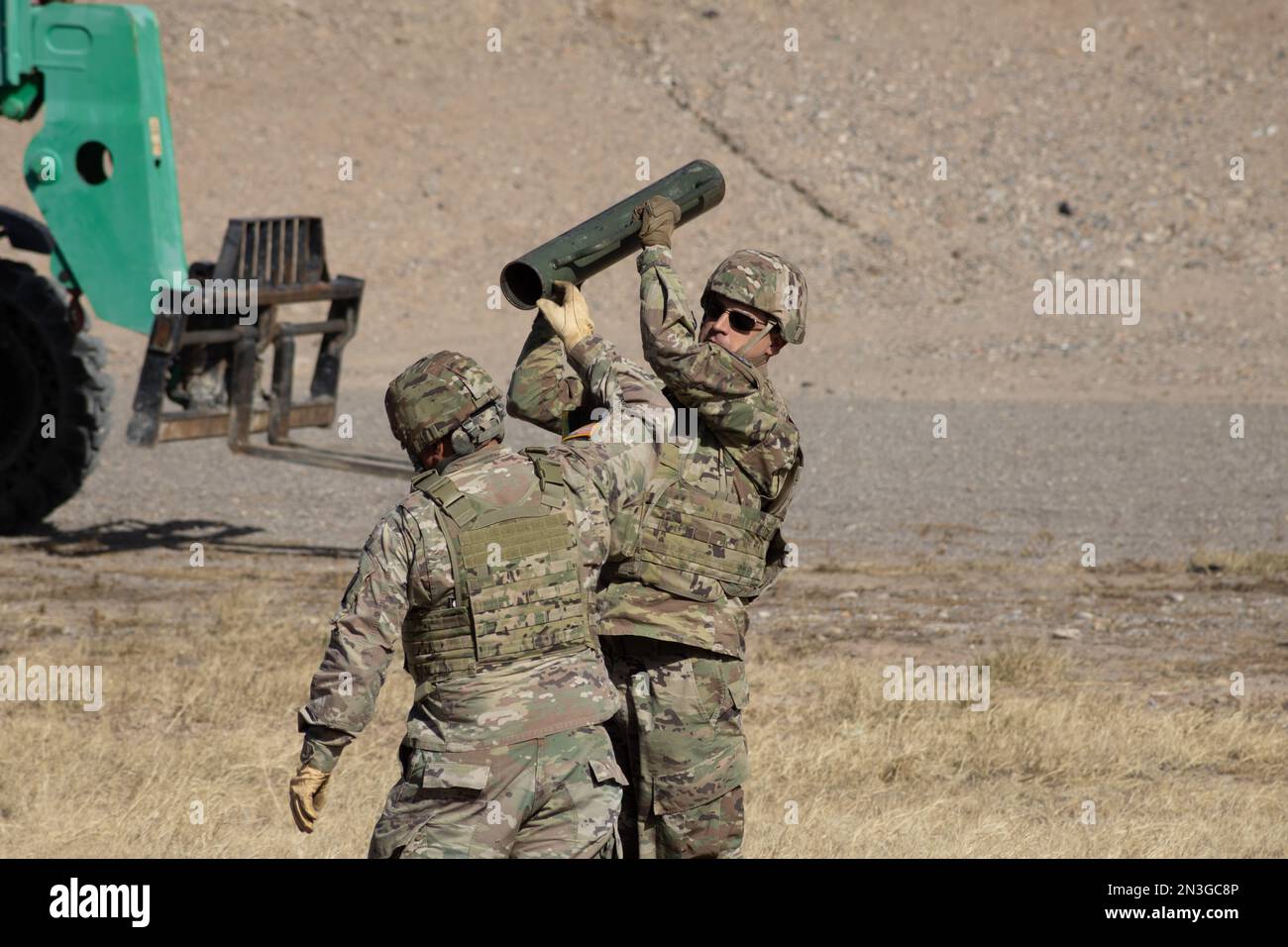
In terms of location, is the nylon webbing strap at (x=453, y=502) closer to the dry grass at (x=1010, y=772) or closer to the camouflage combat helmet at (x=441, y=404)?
the camouflage combat helmet at (x=441, y=404)

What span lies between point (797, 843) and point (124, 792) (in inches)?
90.0

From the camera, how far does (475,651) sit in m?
3.85

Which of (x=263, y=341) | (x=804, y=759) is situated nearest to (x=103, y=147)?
(x=263, y=341)

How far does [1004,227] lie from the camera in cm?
2756

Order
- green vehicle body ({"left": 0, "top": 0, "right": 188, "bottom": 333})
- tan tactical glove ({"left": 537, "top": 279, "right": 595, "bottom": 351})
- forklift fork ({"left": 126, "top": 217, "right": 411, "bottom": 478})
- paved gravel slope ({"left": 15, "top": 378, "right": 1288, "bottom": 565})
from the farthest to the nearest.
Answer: paved gravel slope ({"left": 15, "top": 378, "right": 1288, "bottom": 565}) → green vehicle body ({"left": 0, "top": 0, "right": 188, "bottom": 333}) → forklift fork ({"left": 126, "top": 217, "right": 411, "bottom": 478}) → tan tactical glove ({"left": 537, "top": 279, "right": 595, "bottom": 351})

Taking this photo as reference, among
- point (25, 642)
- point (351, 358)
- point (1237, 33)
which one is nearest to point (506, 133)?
point (351, 358)

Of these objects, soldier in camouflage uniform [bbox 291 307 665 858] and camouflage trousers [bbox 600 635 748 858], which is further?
camouflage trousers [bbox 600 635 748 858]

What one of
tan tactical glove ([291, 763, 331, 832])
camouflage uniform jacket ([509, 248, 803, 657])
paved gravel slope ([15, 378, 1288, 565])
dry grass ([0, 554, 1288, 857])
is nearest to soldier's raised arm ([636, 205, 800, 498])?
camouflage uniform jacket ([509, 248, 803, 657])

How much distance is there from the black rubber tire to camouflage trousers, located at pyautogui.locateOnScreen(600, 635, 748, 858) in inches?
259

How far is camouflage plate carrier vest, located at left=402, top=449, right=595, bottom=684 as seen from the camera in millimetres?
3842

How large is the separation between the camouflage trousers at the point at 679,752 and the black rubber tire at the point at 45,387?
6589mm

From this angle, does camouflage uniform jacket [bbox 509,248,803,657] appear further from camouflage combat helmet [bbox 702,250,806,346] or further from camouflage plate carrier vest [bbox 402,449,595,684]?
camouflage plate carrier vest [bbox 402,449,595,684]

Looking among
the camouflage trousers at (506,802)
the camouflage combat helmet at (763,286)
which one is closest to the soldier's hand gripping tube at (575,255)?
the camouflage combat helmet at (763,286)

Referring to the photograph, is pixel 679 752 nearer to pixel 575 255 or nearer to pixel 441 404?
pixel 441 404
